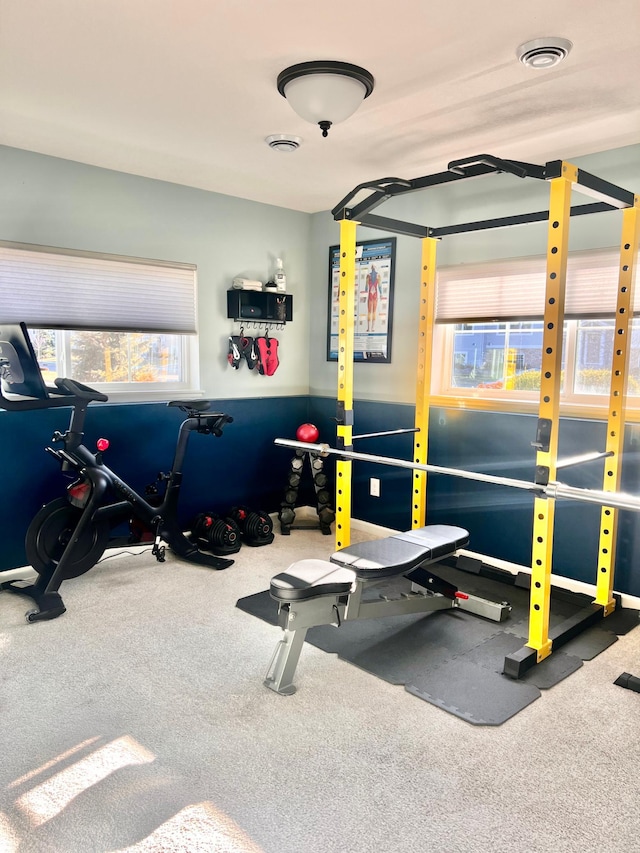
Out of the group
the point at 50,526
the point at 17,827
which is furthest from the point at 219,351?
the point at 17,827

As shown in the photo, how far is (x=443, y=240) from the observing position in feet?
13.2

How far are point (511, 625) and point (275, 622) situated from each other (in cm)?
122

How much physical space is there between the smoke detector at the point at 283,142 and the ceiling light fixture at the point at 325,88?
571mm

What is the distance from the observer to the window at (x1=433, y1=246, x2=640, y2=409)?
3.35 m

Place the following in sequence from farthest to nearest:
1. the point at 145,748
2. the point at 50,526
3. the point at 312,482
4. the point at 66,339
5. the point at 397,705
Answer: the point at 312,482
the point at 66,339
the point at 50,526
the point at 397,705
the point at 145,748

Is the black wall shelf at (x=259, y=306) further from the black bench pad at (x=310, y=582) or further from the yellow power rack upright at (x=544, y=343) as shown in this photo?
the black bench pad at (x=310, y=582)

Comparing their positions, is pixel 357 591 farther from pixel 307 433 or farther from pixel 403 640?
pixel 307 433

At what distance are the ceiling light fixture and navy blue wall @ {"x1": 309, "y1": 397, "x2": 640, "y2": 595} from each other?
6.84 feet

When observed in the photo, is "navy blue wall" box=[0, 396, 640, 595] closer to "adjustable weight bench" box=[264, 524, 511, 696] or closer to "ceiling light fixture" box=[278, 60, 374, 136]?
"adjustable weight bench" box=[264, 524, 511, 696]

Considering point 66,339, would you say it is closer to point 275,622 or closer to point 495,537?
point 275,622

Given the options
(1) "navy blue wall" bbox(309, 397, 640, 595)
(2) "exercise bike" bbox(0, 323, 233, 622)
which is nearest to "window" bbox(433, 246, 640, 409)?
(1) "navy blue wall" bbox(309, 397, 640, 595)

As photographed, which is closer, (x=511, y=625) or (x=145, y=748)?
(x=145, y=748)

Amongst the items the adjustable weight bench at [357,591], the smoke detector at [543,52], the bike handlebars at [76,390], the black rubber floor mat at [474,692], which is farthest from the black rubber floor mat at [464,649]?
the smoke detector at [543,52]

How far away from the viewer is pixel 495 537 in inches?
152
